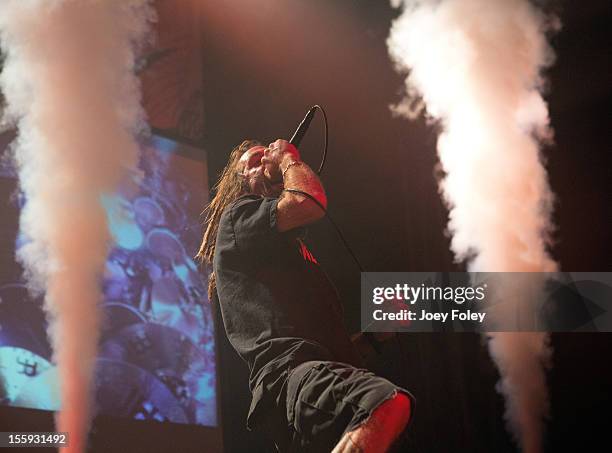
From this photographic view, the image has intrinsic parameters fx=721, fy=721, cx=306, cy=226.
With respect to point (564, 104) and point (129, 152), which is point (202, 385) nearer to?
point (129, 152)

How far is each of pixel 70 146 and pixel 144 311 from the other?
78 centimetres

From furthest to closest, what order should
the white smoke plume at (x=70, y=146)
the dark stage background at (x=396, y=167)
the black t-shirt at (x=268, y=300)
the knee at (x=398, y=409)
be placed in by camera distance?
the white smoke plume at (x=70, y=146) < the dark stage background at (x=396, y=167) < the black t-shirt at (x=268, y=300) < the knee at (x=398, y=409)

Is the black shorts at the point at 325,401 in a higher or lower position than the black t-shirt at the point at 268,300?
lower

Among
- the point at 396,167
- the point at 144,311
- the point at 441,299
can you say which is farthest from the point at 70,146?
the point at 441,299

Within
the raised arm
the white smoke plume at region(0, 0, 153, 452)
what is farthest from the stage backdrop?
the raised arm

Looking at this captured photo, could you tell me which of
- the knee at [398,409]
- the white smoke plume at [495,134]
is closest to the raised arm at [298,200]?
the knee at [398,409]

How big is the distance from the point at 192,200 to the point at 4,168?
85 centimetres

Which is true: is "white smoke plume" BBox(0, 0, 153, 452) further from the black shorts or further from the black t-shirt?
the black shorts

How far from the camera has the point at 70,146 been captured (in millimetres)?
3076

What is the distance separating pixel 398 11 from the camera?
3.20 m

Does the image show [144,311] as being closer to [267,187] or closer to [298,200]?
[267,187]

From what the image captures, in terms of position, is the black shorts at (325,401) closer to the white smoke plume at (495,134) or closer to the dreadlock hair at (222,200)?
the dreadlock hair at (222,200)

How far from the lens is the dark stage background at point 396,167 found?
278 centimetres

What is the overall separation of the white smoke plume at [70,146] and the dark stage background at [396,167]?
1.71 ft
